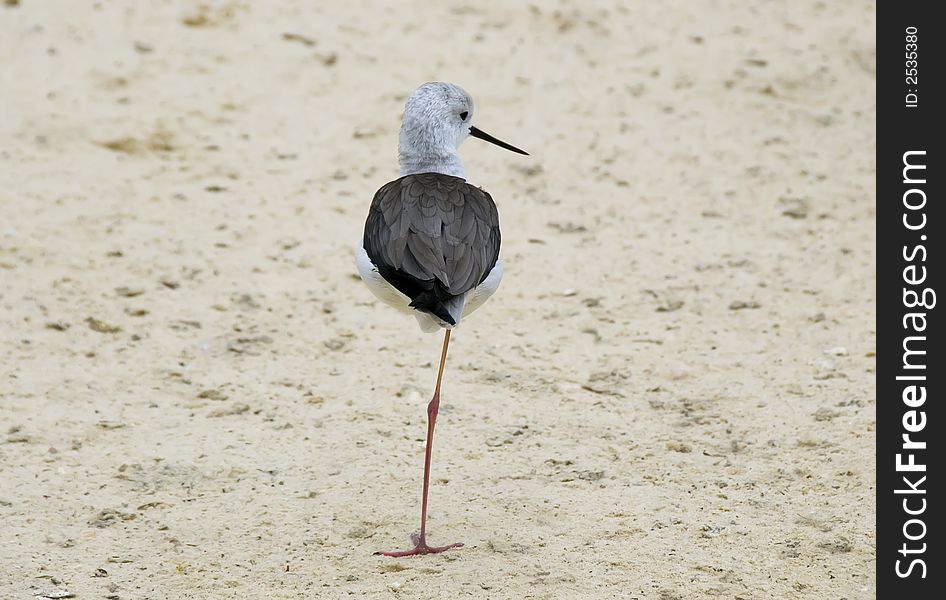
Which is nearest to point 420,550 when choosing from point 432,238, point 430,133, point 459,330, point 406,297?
point 406,297

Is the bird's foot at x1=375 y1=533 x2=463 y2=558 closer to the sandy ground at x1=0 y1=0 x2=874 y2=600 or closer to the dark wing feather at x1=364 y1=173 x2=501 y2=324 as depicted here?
the sandy ground at x1=0 y1=0 x2=874 y2=600

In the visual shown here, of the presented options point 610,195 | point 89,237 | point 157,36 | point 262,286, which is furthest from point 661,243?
point 157,36

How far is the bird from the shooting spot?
3.21 m

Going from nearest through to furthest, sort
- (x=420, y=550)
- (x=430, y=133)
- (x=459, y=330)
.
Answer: (x=420, y=550)
(x=430, y=133)
(x=459, y=330)

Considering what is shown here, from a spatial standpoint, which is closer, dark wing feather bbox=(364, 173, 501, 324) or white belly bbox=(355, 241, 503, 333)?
dark wing feather bbox=(364, 173, 501, 324)

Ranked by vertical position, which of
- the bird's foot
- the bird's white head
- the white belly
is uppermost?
the bird's white head

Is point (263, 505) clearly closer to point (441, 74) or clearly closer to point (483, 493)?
point (483, 493)

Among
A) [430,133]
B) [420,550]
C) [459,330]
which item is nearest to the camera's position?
[420,550]

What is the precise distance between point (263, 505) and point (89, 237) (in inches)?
78.5

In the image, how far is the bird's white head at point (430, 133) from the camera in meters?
3.75

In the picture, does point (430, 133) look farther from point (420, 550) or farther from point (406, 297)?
point (420, 550)

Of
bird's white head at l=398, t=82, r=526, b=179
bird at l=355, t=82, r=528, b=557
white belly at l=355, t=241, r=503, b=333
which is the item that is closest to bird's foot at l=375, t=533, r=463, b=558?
bird at l=355, t=82, r=528, b=557

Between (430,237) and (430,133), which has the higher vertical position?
(430,133)

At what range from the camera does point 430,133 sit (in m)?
3.75
